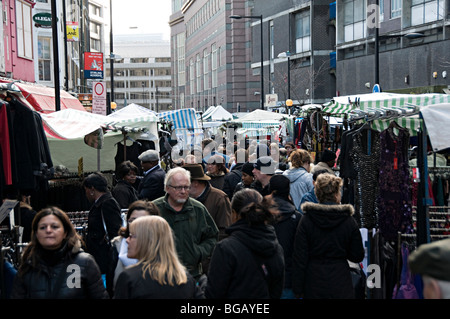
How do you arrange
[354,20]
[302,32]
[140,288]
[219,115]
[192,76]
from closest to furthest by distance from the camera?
[140,288] → [219,115] → [354,20] → [302,32] → [192,76]

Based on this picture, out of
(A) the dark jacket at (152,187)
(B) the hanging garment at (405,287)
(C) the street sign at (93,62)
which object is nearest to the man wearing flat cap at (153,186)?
(A) the dark jacket at (152,187)

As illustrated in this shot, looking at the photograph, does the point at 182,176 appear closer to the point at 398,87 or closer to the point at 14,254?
the point at 14,254

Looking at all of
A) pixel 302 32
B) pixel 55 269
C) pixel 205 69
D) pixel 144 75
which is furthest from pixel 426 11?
pixel 144 75

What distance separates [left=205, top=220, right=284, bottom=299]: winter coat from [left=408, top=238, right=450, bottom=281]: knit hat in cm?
209

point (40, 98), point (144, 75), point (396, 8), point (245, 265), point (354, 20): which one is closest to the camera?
point (245, 265)

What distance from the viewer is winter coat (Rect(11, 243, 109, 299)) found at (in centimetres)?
479

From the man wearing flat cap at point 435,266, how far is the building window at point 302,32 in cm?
5343

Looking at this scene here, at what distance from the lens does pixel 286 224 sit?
6.80 m

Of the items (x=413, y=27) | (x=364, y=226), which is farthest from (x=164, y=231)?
(x=413, y=27)

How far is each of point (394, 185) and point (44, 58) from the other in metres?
30.9

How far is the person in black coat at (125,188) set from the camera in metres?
9.24

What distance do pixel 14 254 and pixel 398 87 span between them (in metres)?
34.7

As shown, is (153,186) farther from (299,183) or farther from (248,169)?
(299,183)

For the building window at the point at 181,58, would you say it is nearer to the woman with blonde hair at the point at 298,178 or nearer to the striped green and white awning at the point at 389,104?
the striped green and white awning at the point at 389,104
